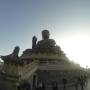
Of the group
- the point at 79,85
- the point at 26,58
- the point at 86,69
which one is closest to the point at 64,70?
the point at 79,85

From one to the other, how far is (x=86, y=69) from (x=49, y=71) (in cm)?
1019

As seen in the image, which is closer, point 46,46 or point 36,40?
point 46,46

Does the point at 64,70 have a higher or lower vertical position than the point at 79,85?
higher

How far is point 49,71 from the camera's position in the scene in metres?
30.1

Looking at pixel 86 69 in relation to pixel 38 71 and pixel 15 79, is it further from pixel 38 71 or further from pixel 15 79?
pixel 15 79

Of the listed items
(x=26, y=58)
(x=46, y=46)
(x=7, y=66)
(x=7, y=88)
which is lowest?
(x=7, y=88)

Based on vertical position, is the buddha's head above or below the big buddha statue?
above

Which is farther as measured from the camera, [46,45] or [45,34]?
[45,34]

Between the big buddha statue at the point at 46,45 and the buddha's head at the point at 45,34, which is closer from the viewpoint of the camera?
the big buddha statue at the point at 46,45

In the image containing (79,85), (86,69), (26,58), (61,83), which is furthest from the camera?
(26,58)

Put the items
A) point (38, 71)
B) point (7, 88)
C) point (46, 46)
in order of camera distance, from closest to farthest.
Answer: point (7, 88), point (38, 71), point (46, 46)

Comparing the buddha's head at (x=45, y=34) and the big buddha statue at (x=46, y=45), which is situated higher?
the buddha's head at (x=45, y=34)

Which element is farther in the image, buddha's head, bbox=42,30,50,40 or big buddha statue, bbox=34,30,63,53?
buddha's head, bbox=42,30,50,40

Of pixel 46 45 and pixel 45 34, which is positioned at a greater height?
pixel 45 34
